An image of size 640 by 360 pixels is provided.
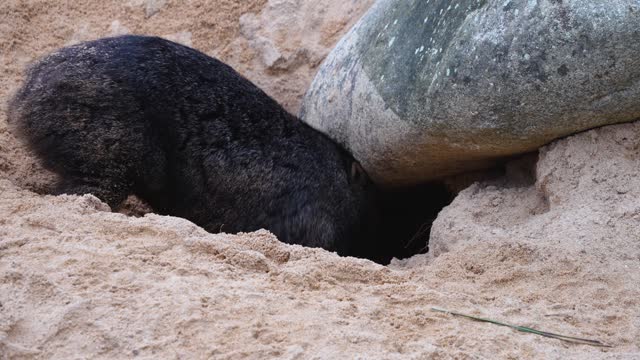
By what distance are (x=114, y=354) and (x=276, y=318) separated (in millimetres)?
499

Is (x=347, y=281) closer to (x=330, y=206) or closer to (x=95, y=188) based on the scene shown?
(x=95, y=188)

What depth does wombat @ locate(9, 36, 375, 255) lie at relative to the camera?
14.1ft

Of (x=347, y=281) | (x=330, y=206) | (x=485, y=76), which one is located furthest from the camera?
(x=330, y=206)

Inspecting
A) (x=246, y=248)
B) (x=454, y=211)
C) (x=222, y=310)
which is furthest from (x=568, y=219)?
(x=222, y=310)

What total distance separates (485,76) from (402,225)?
1953 mm

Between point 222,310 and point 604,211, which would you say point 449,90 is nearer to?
point 604,211

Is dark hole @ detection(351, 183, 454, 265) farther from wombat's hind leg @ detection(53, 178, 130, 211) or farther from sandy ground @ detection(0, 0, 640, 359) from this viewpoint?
wombat's hind leg @ detection(53, 178, 130, 211)

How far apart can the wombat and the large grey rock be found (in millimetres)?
566

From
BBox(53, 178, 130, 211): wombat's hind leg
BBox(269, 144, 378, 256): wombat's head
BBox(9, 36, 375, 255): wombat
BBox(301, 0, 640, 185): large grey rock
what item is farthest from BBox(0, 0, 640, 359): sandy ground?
BBox(269, 144, 378, 256): wombat's head

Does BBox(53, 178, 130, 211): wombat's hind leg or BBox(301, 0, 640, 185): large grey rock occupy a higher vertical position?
BBox(301, 0, 640, 185): large grey rock

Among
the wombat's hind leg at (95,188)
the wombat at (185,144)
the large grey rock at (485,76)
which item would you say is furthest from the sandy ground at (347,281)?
the wombat at (185,144)

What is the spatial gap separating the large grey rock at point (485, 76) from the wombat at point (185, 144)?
1.86 ft

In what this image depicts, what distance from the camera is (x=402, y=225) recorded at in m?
5.55

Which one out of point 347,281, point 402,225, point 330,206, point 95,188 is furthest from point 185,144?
point 347,281
